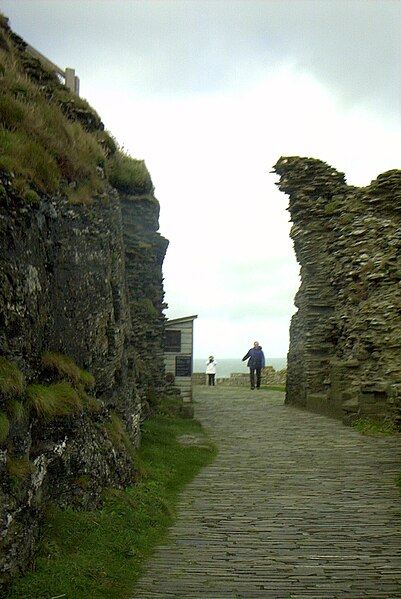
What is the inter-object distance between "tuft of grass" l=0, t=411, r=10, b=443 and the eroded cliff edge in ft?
0.05

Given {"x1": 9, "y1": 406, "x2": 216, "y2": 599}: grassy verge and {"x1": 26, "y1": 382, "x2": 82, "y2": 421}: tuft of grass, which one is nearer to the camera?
{"x1": 9, "y1": 406, "x2": 216, "y2": 599}: grassy verge

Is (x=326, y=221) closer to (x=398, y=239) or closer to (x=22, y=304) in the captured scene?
(x=398, y=239)

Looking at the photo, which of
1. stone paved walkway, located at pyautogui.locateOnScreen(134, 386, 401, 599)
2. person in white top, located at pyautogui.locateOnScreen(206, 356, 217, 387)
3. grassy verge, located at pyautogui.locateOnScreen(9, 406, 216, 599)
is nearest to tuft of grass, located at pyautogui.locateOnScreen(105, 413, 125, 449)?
grassy verge, located at pyautogui.locateOnScreen(9, 406, 216, 599)

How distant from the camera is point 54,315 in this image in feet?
29.4

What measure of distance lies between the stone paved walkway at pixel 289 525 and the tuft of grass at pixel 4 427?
235 cm

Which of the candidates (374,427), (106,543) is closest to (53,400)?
(106,543)

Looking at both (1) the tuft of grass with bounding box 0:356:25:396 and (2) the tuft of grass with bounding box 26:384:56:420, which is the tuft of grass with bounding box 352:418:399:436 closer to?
(2) the tuft of grass with bounding box 26:384:56:420

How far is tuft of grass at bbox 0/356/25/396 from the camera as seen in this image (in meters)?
6.71

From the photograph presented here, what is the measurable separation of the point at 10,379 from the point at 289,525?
16.7 ft

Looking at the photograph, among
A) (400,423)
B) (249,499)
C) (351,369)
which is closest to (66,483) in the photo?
(249,499)

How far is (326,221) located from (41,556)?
18.5 m

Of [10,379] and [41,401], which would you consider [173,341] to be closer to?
[41,401]

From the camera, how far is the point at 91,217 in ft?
35.9

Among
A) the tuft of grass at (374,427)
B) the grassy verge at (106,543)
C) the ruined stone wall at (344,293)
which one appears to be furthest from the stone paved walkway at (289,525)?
the ruined stone wall at (344,293)
